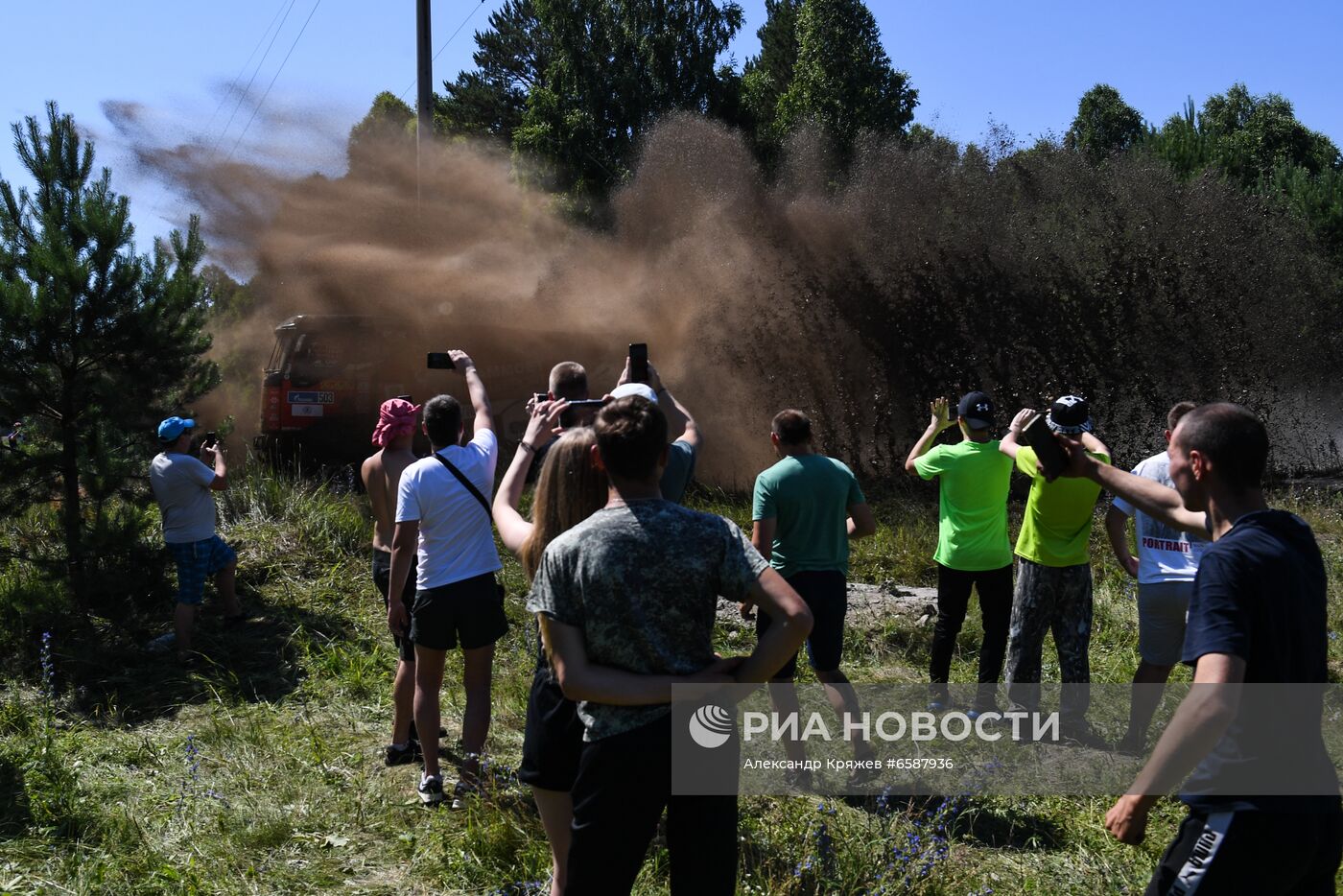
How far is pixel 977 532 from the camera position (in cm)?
534

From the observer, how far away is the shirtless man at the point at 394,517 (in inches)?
197

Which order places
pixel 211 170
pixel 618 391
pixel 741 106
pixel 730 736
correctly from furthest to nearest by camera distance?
pixel 741 106 < pixel 211 170 < pixel 618 391 < pixel 730 736

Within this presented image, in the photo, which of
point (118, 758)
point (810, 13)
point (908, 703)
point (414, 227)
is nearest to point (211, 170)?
point (414, 227)

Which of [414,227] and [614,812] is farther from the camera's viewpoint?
[414,227]

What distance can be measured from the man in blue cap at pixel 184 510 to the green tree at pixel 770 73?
65.5 ft

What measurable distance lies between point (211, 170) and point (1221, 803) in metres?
15.8

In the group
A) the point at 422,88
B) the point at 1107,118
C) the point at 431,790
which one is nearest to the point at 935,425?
the point at 431,790

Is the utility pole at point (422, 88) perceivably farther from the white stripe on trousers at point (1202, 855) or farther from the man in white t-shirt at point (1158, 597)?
the white stripe on trousers at point (1202, 855)

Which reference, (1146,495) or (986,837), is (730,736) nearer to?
(1146,495)

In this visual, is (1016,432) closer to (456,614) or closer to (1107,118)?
(456,614)

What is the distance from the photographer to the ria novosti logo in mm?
2639

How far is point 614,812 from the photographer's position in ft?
8.34

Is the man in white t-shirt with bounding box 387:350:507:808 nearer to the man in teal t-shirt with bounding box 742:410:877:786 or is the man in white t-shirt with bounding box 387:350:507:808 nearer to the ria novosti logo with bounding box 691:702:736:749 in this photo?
the man in teal t-shirt with bounding box 742:410:877:786

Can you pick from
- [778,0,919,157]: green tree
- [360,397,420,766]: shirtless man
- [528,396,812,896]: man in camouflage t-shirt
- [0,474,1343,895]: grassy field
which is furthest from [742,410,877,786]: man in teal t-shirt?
[778,0,919,157]: green tree
